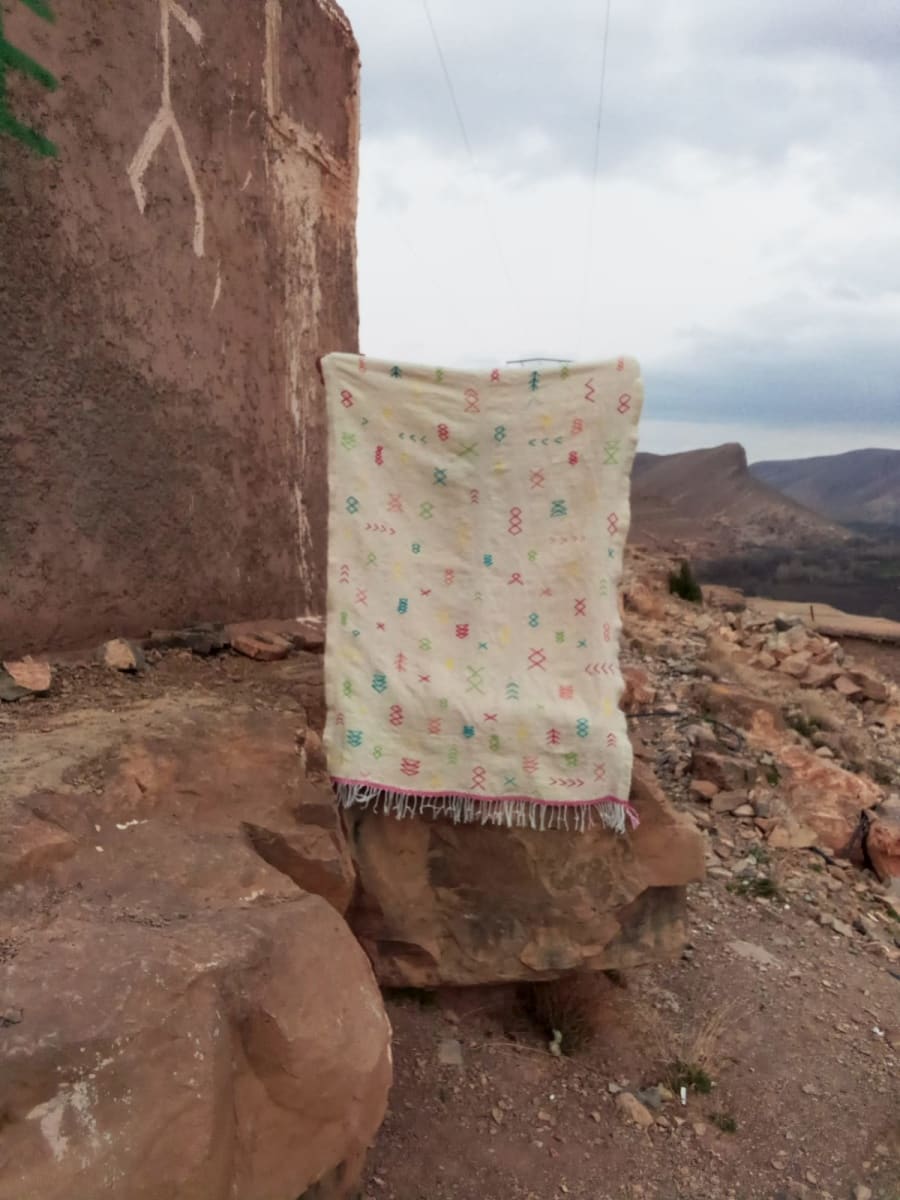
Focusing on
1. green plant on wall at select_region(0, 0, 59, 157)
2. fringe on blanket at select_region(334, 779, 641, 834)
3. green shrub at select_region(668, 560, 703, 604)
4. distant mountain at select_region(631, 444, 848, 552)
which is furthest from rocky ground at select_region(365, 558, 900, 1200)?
distant mountain at select_region(631, 444, 848, 552)

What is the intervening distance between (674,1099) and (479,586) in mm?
1507

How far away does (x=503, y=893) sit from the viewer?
258 cm

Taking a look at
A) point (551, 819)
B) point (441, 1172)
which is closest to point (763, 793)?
point (551, 819)

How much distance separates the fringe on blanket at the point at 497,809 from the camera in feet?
8.00

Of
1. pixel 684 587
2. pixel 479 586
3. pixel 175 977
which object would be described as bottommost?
pixel 684 587

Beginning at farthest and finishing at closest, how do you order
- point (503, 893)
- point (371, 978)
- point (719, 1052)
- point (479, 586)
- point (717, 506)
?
1. point (717, 506)
2. point (719, 1052)
3. point (503, 893)
4. point (479, 586)
5. point (371, 978)

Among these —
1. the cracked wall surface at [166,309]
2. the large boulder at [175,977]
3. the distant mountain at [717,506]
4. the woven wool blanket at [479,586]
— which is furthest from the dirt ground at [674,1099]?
the distant mountain at [717,506]

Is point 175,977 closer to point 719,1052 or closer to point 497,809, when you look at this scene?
point 497,809

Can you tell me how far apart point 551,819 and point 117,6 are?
2.41m

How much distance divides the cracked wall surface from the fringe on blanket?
2.73ft

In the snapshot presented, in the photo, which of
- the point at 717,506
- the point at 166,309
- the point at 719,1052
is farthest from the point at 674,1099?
the point at 717,506

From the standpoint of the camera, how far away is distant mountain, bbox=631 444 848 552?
23.1 metres

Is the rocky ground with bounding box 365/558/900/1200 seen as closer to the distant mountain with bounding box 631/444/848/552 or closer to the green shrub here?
the green shrub

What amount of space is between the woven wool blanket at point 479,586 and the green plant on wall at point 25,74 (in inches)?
33.3
